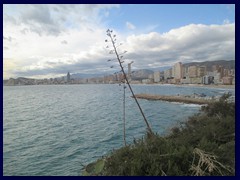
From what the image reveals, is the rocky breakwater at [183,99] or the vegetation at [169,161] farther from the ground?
the vegetation at [169,161]

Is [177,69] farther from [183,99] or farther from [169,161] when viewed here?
[183,99]

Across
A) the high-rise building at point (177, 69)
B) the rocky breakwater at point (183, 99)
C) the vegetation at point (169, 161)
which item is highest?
the high-rise building at point (177, 69)

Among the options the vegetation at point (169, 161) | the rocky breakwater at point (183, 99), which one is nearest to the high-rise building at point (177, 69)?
the vegetation at point (169, 161)

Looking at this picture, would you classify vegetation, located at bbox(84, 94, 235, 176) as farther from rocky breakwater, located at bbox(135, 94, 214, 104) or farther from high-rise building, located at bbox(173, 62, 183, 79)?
rocky breakwater, located at bbox(135, 94, 214, 104)

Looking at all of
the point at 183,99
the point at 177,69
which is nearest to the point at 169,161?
the point at 177,69

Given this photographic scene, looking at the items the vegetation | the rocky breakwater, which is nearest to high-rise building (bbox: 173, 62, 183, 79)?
the vegetation

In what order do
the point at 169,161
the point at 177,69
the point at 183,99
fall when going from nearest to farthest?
the point at 169,161 < the point at 177,69 < the point at 183,99

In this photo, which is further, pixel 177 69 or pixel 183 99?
pixel 183 99

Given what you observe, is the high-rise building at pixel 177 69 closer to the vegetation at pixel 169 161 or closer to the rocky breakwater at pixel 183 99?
the vegetation at pixel 169 161

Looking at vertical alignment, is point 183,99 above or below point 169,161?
below

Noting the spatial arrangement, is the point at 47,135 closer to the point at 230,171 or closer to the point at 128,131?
the point at 128,131

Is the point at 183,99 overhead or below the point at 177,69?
below

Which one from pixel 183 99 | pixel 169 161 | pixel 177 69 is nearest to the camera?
pixel 169 161
